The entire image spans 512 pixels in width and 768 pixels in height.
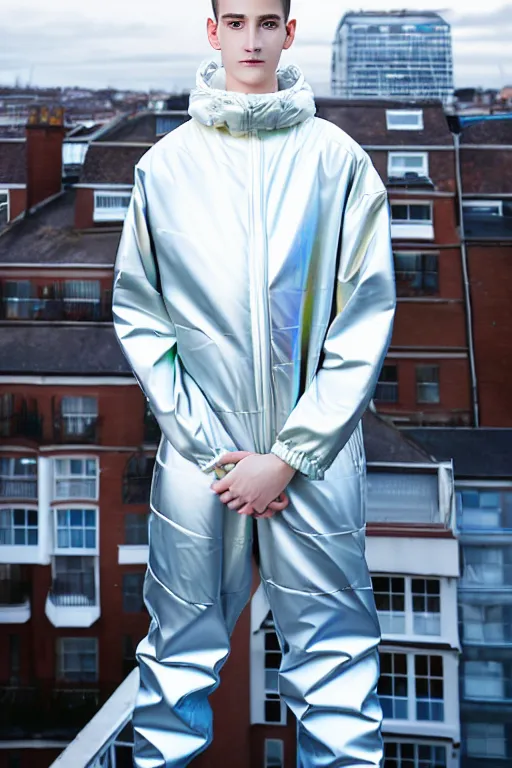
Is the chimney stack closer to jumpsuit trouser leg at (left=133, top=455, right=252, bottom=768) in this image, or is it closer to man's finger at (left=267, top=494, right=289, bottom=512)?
jumpsuit trouser leg at (left=133, top=455, right=252, bottom=768)

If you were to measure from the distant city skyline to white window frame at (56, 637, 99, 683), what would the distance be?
1814 mm

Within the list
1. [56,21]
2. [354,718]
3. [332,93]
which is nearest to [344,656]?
[354,718]

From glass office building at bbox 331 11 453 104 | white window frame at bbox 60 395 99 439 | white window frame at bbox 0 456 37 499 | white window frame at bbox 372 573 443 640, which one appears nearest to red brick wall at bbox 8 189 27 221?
white window frame at bbox 60 395 99 439

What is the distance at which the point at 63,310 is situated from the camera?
338cm

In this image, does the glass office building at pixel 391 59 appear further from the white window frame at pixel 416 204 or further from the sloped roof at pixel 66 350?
the sloped roof at pixel 66 350

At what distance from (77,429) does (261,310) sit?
1.46 m

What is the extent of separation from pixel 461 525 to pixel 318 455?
1.39 meters

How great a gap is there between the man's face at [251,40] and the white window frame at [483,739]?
207 cm

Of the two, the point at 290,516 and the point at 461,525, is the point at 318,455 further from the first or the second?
the point at 461,525

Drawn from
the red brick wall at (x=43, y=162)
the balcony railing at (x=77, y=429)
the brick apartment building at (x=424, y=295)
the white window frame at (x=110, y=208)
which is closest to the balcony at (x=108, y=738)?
the balcony railing at (x=77, y=429)

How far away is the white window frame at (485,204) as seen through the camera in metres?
3.36

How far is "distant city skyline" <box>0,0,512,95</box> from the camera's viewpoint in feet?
11.2

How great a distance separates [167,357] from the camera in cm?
214

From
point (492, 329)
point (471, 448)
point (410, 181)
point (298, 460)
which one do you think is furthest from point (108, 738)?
point (410, 181)
